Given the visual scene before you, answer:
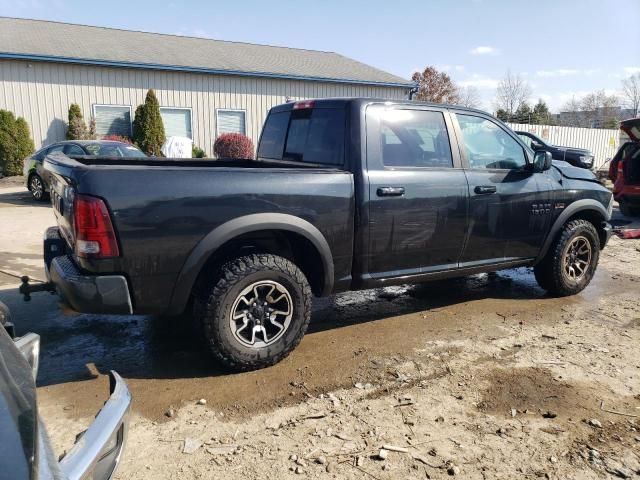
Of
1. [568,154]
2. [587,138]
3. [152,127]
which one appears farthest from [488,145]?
[587,138]

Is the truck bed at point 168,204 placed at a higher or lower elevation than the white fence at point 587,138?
lower

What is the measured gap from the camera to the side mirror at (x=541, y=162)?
497 cm

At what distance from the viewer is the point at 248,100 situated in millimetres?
20297

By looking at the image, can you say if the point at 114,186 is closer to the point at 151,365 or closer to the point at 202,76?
the point at 151,365

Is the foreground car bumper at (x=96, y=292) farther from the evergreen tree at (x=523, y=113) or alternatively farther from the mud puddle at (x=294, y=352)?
the evergreen tree at (x=523, y=113)

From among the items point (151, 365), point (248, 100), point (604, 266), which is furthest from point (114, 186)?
point (248, 100)

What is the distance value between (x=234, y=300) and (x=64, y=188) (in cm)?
137

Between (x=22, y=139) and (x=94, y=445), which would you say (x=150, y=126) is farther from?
(x=94, y=445)

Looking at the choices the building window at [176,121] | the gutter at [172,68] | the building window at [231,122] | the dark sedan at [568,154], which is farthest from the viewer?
the building window at [231,122]

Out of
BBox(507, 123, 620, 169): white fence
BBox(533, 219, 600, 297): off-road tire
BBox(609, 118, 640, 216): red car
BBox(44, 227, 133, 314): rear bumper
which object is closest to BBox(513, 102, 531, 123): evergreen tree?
BBox(507, 123, 620, 169): white fence

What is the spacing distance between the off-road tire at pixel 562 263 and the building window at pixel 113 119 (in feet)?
54.3

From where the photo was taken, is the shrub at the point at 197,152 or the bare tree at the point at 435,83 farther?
the bare tree at the point at 435,83

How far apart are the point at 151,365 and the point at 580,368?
10.6 ft

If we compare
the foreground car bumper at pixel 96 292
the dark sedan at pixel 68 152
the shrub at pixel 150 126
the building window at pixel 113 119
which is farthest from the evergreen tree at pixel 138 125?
the foreground car bumper at pixel 96 292
